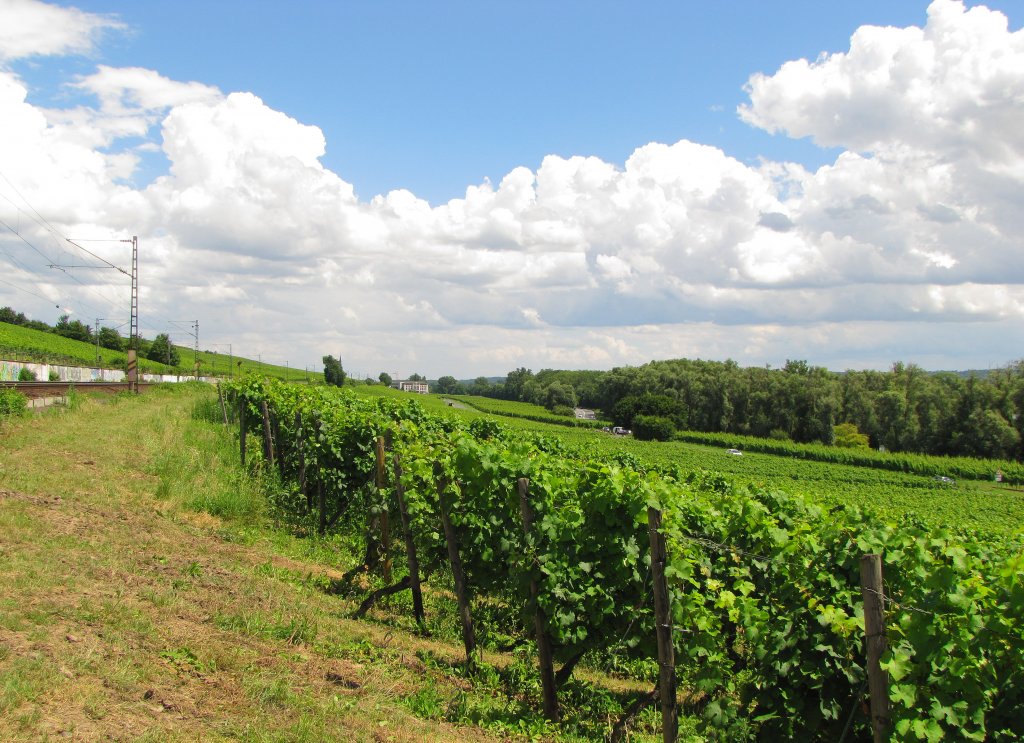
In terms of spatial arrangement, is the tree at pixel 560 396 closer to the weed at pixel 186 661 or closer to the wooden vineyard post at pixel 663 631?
the weed at pixel 186 661

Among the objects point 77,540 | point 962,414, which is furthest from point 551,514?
point 962,414

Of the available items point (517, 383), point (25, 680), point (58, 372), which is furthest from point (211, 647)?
point (517, 383)

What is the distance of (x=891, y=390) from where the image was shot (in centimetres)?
9444

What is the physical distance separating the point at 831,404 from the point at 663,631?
95.7 metres

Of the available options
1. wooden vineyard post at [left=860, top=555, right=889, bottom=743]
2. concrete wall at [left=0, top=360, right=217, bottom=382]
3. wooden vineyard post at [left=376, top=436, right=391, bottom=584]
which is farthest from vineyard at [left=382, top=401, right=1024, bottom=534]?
wooden vineyard post at [left=860, top=555, right=889, bottom=743]

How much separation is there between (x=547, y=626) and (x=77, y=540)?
563 cm

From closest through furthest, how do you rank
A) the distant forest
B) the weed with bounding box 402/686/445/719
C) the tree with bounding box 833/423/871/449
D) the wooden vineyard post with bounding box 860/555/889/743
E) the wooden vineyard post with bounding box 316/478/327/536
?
the wooden vineyard post with bounding box 860/555/889/743
the weed with bounding box 402/686/445/719
the wooden vineyard post with bounding box 316/478/327/536
the distant forest
the tree with bounding box 833/423/871/449

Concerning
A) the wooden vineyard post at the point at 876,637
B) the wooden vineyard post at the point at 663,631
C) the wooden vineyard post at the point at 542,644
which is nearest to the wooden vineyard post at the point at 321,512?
the wooden vineyard post at the point at 542,644

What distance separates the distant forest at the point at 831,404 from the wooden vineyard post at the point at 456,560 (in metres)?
80.9

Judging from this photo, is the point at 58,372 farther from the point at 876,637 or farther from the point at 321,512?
the point at 876,637

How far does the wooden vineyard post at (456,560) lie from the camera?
7.29 meters

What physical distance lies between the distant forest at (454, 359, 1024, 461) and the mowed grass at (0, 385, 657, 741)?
262 ft

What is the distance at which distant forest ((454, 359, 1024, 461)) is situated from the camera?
256 feet

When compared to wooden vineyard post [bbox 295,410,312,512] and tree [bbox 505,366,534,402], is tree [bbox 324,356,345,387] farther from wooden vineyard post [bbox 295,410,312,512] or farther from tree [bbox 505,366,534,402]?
wooden vineyard post [bbox 295,410,312,512]
